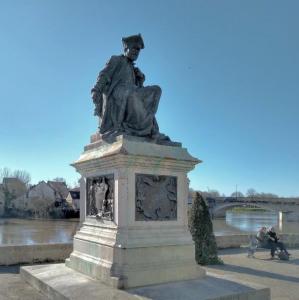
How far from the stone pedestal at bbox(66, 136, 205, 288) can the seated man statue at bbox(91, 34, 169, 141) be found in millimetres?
356

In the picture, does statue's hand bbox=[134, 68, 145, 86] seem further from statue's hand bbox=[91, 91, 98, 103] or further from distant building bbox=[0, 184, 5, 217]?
distant building bbox=[0, 184, 5, 217]

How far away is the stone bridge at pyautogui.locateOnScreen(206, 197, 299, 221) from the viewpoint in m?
60.8

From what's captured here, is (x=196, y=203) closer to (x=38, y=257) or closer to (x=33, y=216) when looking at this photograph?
(x=38, y=257)

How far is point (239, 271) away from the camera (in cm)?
1052

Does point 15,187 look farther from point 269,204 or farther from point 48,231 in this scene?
point 48,231

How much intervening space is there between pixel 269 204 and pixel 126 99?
59627 millimetres

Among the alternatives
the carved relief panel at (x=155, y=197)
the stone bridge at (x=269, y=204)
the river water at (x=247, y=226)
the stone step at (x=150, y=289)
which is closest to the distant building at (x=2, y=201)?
the stone bridge at (x=269, y=204)

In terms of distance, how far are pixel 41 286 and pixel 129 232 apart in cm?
169

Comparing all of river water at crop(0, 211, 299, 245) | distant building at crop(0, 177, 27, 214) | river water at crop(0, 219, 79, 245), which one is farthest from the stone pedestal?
distant building at crop(0, 177, 27, 214)

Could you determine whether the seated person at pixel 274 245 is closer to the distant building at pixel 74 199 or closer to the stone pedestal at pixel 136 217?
the stone pedestal at pixel 136 217

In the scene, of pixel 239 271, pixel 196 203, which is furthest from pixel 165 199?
pixel 196 203

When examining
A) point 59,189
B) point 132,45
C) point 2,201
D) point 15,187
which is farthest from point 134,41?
point 15,187

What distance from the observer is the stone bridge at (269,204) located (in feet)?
200

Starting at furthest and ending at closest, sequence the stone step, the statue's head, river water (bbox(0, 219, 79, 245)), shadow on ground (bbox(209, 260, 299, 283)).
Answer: river water (bbox(0, 219, 79, 245)) < shadow on ground (bbox(209, 260, 299, 283)) < the statue's head < the stone step
